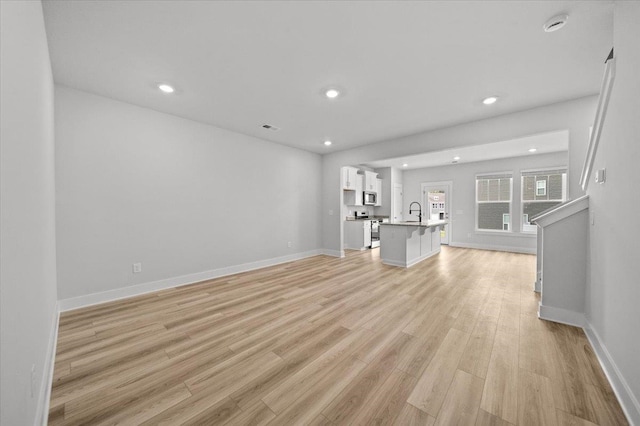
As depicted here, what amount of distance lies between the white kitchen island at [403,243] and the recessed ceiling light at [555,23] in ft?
11.1

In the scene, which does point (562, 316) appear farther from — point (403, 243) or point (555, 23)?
point (555, 23)

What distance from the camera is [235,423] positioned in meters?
1.33

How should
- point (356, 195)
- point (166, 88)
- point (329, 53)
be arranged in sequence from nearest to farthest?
point (329, 53), point (166, 88), point (356, 195)

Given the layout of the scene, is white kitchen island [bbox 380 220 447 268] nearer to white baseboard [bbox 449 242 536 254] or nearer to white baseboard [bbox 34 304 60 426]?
white baseboard [bbox 449 242 536 254]

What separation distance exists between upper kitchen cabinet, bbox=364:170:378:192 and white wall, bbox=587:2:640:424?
5.81m

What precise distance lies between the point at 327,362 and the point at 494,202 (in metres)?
7.55

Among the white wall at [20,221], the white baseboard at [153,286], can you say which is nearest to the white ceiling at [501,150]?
the white baseboard at [153,286]

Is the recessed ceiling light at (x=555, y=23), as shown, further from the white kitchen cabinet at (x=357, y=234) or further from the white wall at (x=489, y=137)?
the white kitchen cabinet at (x=357, y=234)

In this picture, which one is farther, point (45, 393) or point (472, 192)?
point (472, 192)

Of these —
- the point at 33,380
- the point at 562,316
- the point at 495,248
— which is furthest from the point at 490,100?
the point at 495,248

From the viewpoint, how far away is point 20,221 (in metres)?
1.17

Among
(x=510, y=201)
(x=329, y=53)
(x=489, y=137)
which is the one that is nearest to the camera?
(x=329, y=53)

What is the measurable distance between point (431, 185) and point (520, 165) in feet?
7.91

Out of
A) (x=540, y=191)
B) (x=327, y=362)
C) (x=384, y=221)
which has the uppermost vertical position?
(x=540, y=191)
